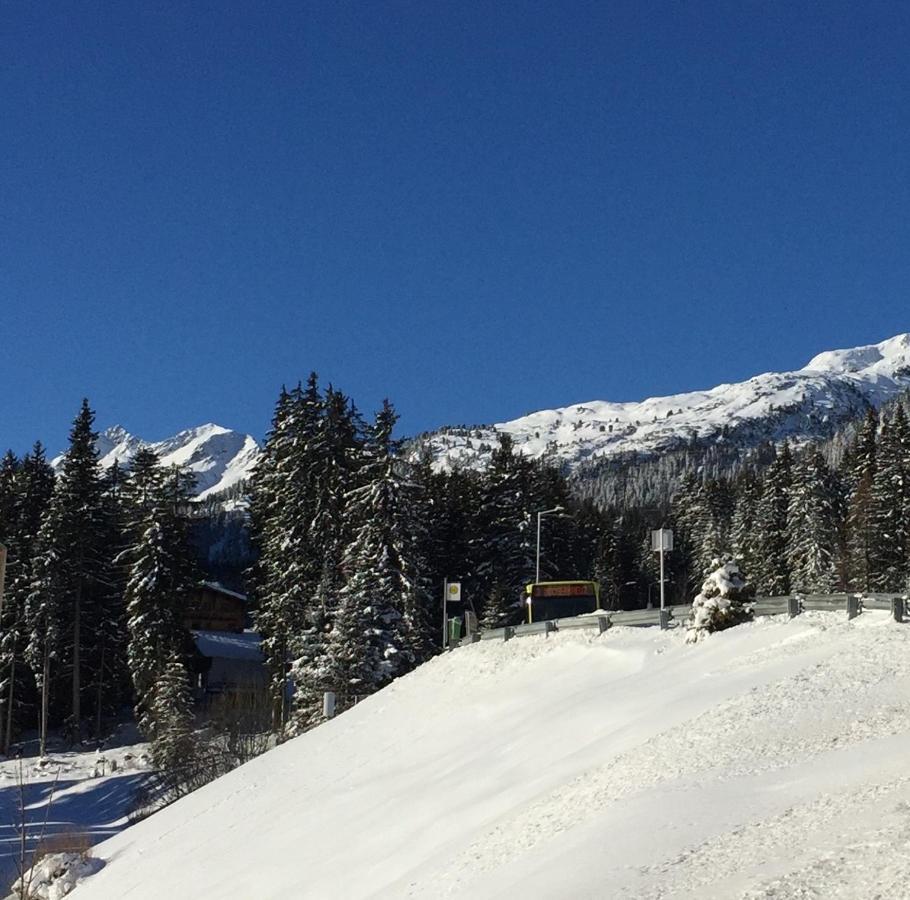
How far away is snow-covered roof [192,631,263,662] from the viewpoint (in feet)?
271

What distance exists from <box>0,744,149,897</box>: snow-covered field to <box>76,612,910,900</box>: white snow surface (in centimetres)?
1421

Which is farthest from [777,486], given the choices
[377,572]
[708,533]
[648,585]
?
[377,572]

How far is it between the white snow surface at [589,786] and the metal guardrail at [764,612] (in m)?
0.50

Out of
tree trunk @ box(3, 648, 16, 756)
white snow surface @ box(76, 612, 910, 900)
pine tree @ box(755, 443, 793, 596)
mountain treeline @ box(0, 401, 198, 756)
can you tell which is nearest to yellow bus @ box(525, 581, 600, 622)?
white snow surface @ box(76, 612, 910, 900)

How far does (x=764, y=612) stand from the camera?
28.3 meters

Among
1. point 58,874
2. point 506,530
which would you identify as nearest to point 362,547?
point 506,530

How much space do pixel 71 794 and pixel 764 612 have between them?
3442 centimetres

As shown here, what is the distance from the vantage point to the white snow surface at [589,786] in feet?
42.4

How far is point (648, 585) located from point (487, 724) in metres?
91.6

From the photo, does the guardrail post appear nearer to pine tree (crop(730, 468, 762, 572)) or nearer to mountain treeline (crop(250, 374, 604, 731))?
mountain treeline (crop(250, 374, 604, 731))

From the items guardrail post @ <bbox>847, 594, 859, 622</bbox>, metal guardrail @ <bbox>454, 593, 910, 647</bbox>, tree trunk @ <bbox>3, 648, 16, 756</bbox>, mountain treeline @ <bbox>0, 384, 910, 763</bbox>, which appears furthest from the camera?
tree trunk @ <bbox>3, 648, 16, 756</bbox>

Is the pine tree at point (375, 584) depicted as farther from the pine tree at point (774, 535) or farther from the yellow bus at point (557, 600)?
the pine tree at point (774, 535)

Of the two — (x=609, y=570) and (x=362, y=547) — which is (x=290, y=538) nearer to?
(x=362, y=547)

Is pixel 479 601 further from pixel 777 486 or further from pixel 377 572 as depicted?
pixel 777 486
